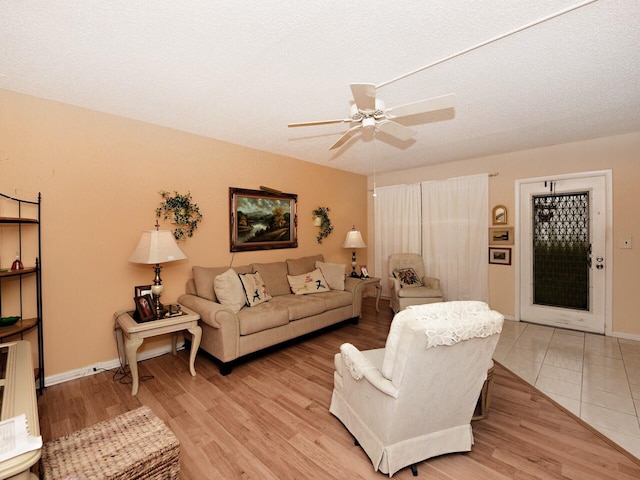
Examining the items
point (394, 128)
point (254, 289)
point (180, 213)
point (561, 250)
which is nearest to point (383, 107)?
point (394, 128)

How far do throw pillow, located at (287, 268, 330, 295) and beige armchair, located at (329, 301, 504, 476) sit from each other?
7.16 ft

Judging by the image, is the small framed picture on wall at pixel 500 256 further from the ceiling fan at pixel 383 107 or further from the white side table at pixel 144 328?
the white side table at pixel 144 328

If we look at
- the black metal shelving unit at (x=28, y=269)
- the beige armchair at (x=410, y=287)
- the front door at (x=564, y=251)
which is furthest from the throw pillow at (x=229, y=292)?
the front door at (x=564, y=251)

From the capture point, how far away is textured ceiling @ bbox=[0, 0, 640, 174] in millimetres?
1586

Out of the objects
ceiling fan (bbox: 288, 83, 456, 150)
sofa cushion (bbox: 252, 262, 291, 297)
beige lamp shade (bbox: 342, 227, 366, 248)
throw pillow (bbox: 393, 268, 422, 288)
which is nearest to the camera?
ceiling fan (bbox: 288, 83, 456, 150)

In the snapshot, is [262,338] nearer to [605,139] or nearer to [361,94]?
[361,94]

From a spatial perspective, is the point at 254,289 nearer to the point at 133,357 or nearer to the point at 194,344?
the point at 194,344

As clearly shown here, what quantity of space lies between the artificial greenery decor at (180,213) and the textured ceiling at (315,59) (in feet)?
2.68

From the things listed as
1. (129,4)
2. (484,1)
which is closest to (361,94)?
(484,1)

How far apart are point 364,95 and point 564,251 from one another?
4.02 metres

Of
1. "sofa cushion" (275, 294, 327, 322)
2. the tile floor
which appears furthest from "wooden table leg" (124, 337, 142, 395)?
the tile floor

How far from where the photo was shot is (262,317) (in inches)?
120

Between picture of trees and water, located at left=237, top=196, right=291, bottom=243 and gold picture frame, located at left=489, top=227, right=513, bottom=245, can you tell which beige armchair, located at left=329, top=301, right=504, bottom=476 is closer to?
picture of trees and water, located at left=237, top=196, right=291, bottom=243

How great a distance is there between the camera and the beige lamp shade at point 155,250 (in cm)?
269
